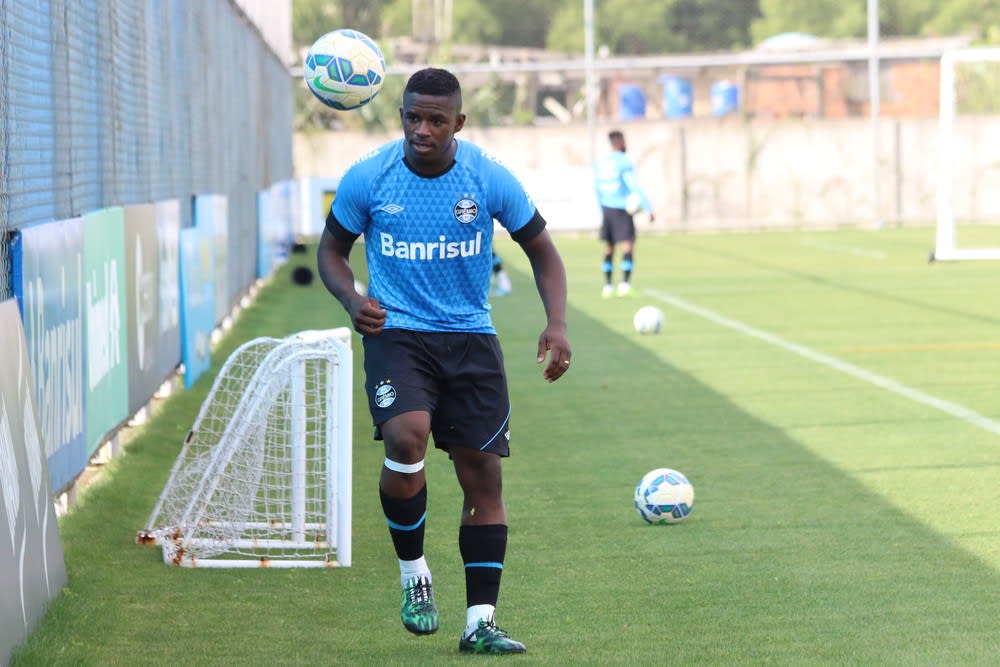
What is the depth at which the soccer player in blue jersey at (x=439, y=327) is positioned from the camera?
535 cm

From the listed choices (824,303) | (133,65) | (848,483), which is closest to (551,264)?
(848,483)

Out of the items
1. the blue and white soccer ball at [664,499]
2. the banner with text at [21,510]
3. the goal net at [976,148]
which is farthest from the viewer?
the goal net at [976,148]

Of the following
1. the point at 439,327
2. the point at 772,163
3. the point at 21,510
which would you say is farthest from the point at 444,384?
the point at 772,163

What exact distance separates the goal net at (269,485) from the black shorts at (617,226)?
1375cm

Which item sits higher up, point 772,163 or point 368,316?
point 772,163

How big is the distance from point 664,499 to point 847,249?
23.4 metres

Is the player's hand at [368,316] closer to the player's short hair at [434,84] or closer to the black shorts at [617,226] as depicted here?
the player's short hair at [434,84]

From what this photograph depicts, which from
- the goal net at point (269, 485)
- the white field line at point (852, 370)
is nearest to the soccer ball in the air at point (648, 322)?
the white field line at point (852, 370)

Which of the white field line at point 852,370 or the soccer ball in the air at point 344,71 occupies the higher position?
the soccer ball in the air at point 344,71

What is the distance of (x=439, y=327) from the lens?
5445mm

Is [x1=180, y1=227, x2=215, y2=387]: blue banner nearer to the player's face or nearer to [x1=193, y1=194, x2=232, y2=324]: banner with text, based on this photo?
[x1=193, y1=194, x2=232, y2=324]: banner with text

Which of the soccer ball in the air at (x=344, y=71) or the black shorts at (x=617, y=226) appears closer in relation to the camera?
the soccer ball in the air at (x=344, y=71)

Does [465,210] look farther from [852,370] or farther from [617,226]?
[617,226]

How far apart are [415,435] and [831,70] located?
4409 centimetres
